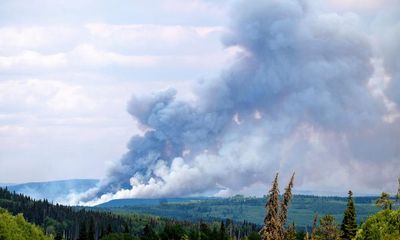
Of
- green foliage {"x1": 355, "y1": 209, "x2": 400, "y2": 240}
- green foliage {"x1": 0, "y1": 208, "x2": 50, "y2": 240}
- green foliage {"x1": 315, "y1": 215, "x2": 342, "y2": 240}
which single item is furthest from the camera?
green foliage {"x1": 0, "y1": 208, "x2": 50, "y2": 240}

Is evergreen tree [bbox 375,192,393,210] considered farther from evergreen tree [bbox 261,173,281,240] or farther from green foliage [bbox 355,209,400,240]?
evergreen tree [bbox 261,173,281,240]

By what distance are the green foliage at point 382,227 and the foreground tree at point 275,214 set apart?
12.5m

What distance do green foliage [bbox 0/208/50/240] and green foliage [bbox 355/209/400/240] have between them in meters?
85.2

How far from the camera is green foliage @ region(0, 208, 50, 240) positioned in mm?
128375

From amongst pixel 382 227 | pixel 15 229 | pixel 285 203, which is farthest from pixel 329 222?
pixel 15 229

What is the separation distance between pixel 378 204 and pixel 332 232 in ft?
71.0

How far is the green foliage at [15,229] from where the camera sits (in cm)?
12838

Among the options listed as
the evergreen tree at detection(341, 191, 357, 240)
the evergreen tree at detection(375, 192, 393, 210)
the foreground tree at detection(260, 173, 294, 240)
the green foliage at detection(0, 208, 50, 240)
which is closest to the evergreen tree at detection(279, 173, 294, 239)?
the foreground tree at detection(260, 173, 294, 240)

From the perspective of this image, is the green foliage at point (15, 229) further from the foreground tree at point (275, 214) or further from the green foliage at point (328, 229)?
the foreground tree at point (275, 214)

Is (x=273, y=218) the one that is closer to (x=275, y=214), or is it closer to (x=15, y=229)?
(x=275, y=214)

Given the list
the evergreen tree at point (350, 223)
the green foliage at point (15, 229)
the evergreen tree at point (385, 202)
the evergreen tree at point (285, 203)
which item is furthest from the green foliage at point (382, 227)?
the green foliage at point (15, 229)

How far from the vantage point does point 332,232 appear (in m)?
83.9

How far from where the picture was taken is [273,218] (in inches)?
1940

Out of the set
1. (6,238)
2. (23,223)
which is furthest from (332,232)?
(23,223)
